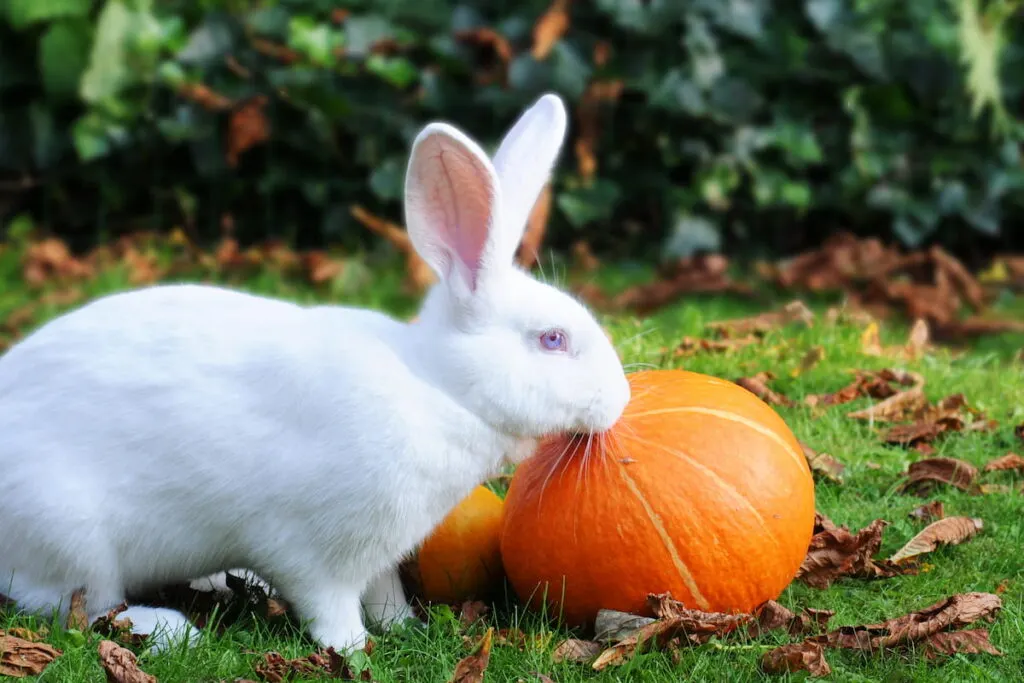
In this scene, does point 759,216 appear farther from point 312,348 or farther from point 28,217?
point 312,348

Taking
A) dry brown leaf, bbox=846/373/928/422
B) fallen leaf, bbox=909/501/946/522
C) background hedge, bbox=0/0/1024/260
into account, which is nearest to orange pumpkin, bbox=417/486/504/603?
fallen leaf, bbox=909/501/946/522

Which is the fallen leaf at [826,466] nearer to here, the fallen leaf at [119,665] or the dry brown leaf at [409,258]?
the fallen leaf at [119,665]

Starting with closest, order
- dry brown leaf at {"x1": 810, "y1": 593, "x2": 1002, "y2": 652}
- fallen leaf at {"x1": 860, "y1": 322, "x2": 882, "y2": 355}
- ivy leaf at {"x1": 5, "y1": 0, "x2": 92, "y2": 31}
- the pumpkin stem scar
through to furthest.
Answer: dry brown leaf at {"x1": 810, "y1": 593, "x2": 1002, "y2": 652} < the pumpkin stem scar < fallen leaf at {"x1": 860, "y1": 322, "x2": 882, "y2": 355} < ivy leaf at {"x1": 5, "y1": 0, "x2": 92, "y2": 31}

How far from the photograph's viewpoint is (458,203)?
2883mm

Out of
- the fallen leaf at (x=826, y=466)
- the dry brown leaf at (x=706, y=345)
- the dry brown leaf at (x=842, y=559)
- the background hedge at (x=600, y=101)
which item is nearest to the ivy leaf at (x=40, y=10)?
the background hedge at (x=600, y=101)

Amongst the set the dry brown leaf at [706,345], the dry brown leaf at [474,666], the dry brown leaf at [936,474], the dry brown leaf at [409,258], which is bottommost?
the dry brown leaf at [409,258]

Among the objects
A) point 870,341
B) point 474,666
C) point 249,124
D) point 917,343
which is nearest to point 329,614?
point 474,666

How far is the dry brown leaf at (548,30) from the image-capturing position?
21.1 feet

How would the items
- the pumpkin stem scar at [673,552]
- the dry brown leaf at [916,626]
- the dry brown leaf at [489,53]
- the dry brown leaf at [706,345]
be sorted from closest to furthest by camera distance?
the dry brown leaf at [916,626] → the pumpkin stem scar at [673,552] → the dry brown leaf at [706,345] → the dry brown leaf at [489,53]

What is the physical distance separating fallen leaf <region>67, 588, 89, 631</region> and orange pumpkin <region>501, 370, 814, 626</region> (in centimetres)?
96

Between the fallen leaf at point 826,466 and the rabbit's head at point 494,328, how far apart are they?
1.08m

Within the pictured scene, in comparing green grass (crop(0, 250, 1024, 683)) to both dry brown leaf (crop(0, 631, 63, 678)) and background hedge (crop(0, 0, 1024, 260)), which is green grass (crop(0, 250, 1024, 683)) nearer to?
dry brown leaf (crop(0, 631, 63, 678))

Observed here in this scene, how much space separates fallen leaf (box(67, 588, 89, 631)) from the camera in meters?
2.91

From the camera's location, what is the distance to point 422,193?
2881 millimetres
